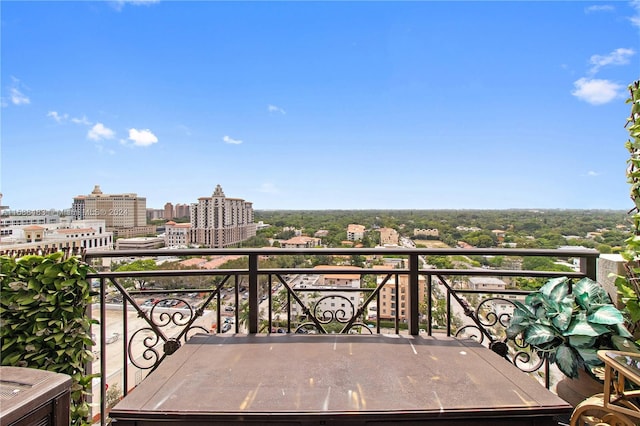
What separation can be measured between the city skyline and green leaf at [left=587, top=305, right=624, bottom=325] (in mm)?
782

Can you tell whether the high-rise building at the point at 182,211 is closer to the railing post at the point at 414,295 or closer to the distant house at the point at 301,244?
the distant house at the point at 301,244

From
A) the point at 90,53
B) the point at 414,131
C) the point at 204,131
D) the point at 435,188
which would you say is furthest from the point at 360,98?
the point at 90,53

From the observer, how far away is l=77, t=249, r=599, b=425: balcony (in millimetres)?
1368

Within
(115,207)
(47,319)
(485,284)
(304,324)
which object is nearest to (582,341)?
(485,284)

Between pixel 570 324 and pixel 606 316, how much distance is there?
0.53ft

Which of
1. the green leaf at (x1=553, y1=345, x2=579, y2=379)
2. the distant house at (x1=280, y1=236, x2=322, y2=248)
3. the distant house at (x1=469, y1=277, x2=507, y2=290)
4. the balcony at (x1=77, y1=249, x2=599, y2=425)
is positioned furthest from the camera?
the distant house at (x1=280, y1=236, x2=322, y2=248)

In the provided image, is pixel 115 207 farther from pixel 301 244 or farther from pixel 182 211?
pixel 301 244

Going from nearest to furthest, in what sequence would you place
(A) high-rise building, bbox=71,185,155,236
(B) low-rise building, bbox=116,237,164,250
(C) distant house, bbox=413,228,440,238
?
(B) low-rise building, bbox=116,237,164,250
(C) distant house, bbox=413,228,440,238
(A) high-rise building, bbox=71,185,155,236

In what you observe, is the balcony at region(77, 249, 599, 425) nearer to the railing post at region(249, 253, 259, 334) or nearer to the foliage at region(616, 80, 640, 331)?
the railing post at region(249, 253, 259, 334)

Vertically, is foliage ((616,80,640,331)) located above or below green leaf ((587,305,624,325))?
above

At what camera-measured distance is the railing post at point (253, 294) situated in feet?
6.34

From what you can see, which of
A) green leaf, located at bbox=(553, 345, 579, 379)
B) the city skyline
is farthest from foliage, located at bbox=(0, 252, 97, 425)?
green leaf, located at bbox=(553, 345, 579, 379)

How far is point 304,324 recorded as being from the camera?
2033 millimetres

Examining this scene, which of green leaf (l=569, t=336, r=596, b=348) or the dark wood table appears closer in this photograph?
the dark wood table
